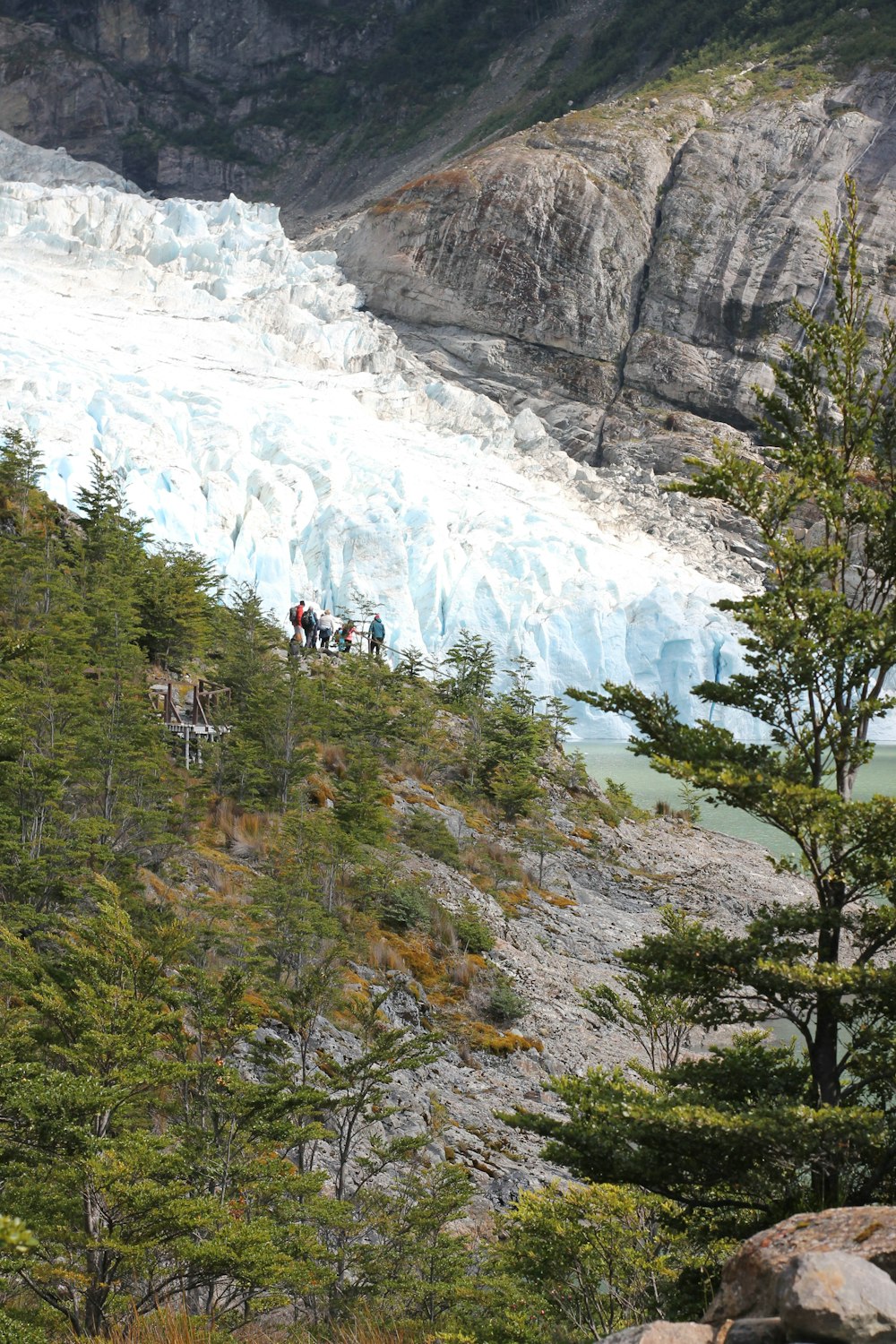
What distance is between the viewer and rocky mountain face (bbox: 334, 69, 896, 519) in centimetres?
5766

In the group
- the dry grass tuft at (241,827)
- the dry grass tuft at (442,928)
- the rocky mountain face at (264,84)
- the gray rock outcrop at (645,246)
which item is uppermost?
the rocky mountain face at (264,84)

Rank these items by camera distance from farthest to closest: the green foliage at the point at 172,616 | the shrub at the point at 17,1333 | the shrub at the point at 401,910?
the green foliage at the point at 172,616 < the shrub at the point at 401,910 < the shrub at the point at 17,1333

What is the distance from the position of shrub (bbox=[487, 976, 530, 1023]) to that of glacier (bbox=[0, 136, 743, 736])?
2063cm

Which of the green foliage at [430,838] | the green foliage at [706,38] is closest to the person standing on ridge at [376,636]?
the green foliage at [430,838]

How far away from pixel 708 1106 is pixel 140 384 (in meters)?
37.5

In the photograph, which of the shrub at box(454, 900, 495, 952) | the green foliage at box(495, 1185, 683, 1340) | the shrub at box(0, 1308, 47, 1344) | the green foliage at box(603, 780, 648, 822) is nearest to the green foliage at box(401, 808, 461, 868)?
the shrub at box(454, 900, 495, 952)

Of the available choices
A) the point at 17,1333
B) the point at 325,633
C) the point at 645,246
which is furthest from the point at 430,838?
the point at 645,246

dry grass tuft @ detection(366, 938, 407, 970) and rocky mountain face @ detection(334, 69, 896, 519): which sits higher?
rocky mountain face @ detection(334, 69, 896, 519)

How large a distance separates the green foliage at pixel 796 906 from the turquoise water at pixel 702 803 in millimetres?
20151

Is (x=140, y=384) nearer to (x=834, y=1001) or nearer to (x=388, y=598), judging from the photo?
(x=388, y=598)

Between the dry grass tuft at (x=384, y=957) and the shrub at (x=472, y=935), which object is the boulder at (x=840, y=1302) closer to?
the dry grass tuft at (x=384, y=957)

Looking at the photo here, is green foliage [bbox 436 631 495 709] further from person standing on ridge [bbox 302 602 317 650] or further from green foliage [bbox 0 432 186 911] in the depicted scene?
green foliage [bbox 0 432 186 911]

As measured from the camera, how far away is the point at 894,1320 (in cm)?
303

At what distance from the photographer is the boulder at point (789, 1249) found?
3350 millimetres
